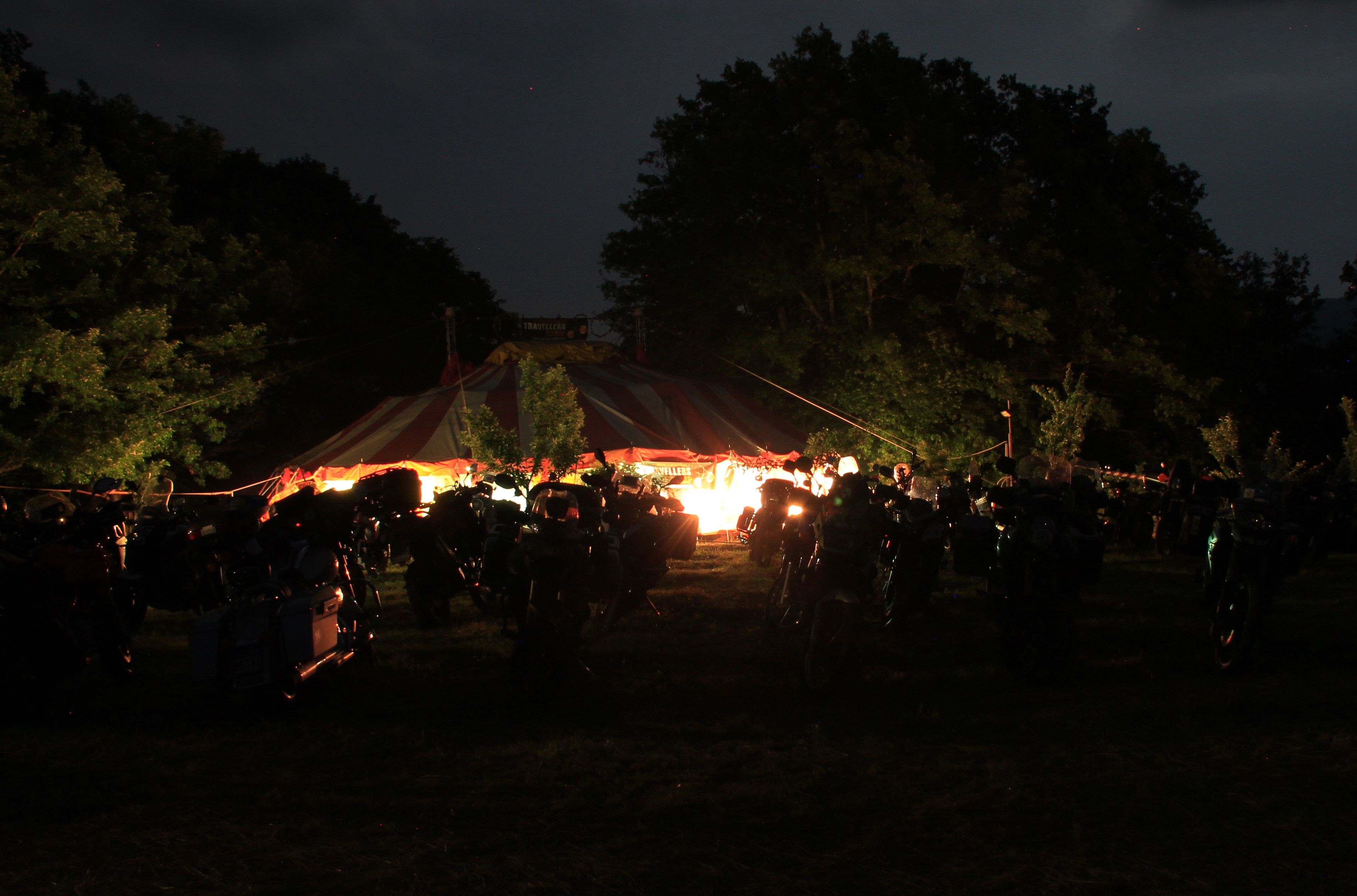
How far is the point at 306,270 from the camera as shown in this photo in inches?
1004

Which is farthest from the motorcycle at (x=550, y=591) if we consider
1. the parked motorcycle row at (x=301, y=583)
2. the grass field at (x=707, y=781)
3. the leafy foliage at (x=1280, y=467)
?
the leafy foliage at (x=1280, y=467)

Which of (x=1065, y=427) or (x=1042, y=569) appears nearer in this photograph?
(x=1042, y=569)

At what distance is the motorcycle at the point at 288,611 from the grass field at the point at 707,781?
0.34 meters

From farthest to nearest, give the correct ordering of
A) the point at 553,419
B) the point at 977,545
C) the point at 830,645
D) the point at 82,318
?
the point at 82,318 → the point at 553,419 → the point at 977,545 → the point at 830,645

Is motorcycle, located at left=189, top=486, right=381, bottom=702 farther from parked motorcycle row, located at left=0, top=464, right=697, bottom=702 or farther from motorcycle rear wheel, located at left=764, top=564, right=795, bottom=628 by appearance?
motorcycle rear wheel, located at left=764, top=564, right=795, bottom=628

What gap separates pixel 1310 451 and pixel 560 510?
32925mm

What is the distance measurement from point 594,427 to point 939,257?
9131mm

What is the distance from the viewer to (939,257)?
21984 millimetres

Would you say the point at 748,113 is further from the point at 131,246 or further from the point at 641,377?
the point at 131,246

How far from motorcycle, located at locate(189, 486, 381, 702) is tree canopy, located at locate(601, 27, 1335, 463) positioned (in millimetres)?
15725

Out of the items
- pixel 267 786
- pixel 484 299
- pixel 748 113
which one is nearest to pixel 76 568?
pixel 267 786

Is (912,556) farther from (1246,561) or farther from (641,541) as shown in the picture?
(1246,561)

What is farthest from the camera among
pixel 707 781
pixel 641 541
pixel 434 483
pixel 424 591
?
pixel 434 483

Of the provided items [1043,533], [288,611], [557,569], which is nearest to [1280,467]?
[1043,533]
